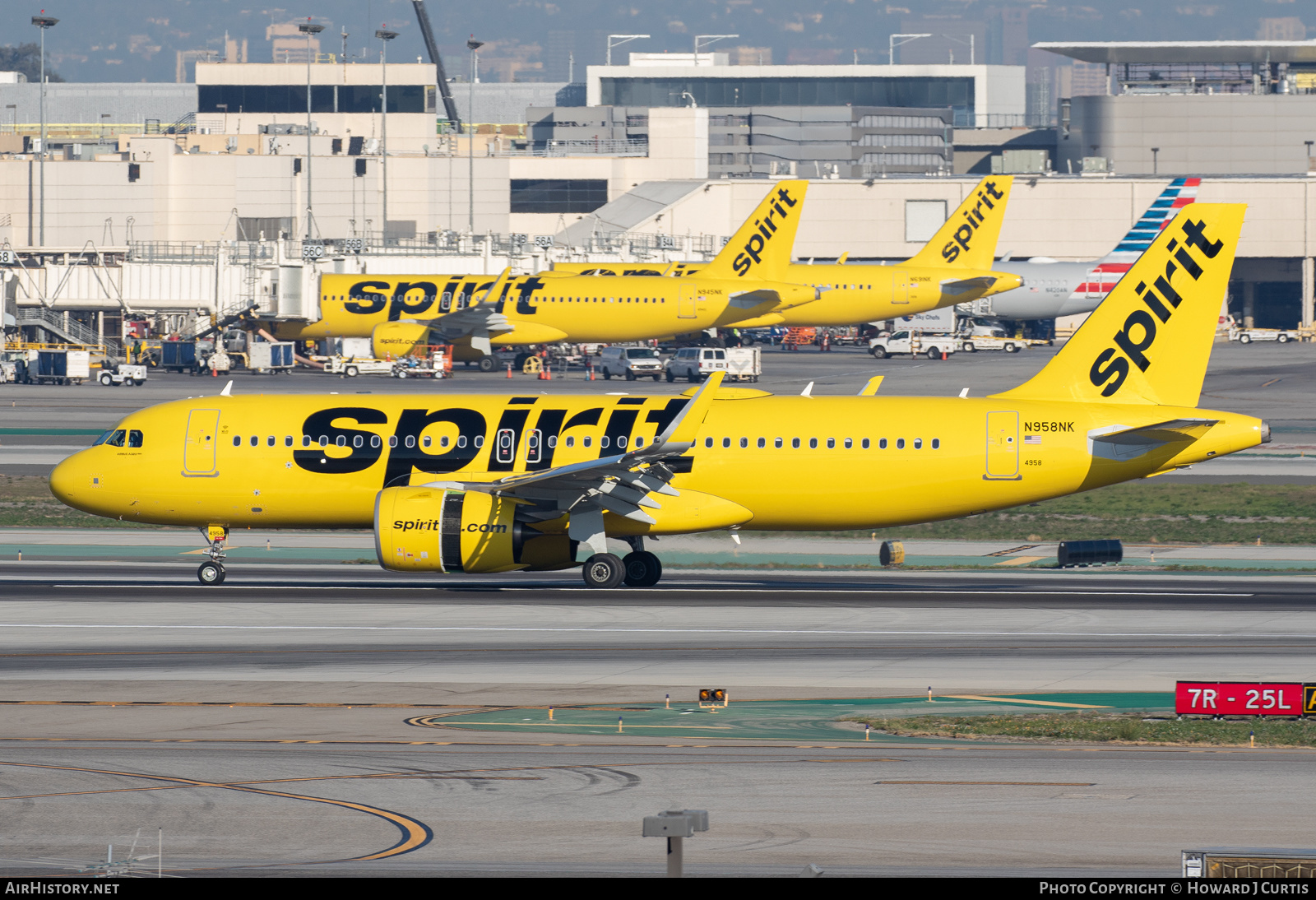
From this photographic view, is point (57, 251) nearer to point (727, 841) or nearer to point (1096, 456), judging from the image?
point (1096, 456)

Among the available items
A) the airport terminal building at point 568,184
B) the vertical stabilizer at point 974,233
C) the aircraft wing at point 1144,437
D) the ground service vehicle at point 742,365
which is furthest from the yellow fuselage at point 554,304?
the aircraft wing at point 1144,437

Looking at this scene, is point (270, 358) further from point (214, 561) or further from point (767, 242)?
point (214, 561)

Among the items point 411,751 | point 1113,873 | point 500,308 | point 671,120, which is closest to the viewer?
point 1113,873

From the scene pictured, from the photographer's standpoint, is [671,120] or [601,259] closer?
[601,259]

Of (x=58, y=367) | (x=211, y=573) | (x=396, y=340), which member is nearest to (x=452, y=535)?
(x=211, y=573)

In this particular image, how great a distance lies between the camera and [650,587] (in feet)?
135

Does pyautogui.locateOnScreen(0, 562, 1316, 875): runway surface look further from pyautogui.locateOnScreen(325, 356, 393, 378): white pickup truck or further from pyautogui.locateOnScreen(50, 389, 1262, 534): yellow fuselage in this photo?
pyautogui.locateOnScreen(325, 356, 393, 378): white pickup truck

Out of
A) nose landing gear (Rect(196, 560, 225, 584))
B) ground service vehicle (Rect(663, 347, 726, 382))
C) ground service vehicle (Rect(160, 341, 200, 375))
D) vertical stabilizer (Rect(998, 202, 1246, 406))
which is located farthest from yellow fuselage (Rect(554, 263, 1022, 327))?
nose landing gear (Rect(196, 560, 225, 584))

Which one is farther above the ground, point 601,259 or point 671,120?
point 671,120

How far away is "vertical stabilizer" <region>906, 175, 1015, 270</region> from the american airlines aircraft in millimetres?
20161

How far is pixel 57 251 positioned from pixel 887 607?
9143cm

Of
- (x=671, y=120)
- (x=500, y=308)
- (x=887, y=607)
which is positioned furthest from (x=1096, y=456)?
(x=671, y=120)

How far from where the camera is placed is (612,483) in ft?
127

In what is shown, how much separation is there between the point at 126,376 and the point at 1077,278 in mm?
76363
